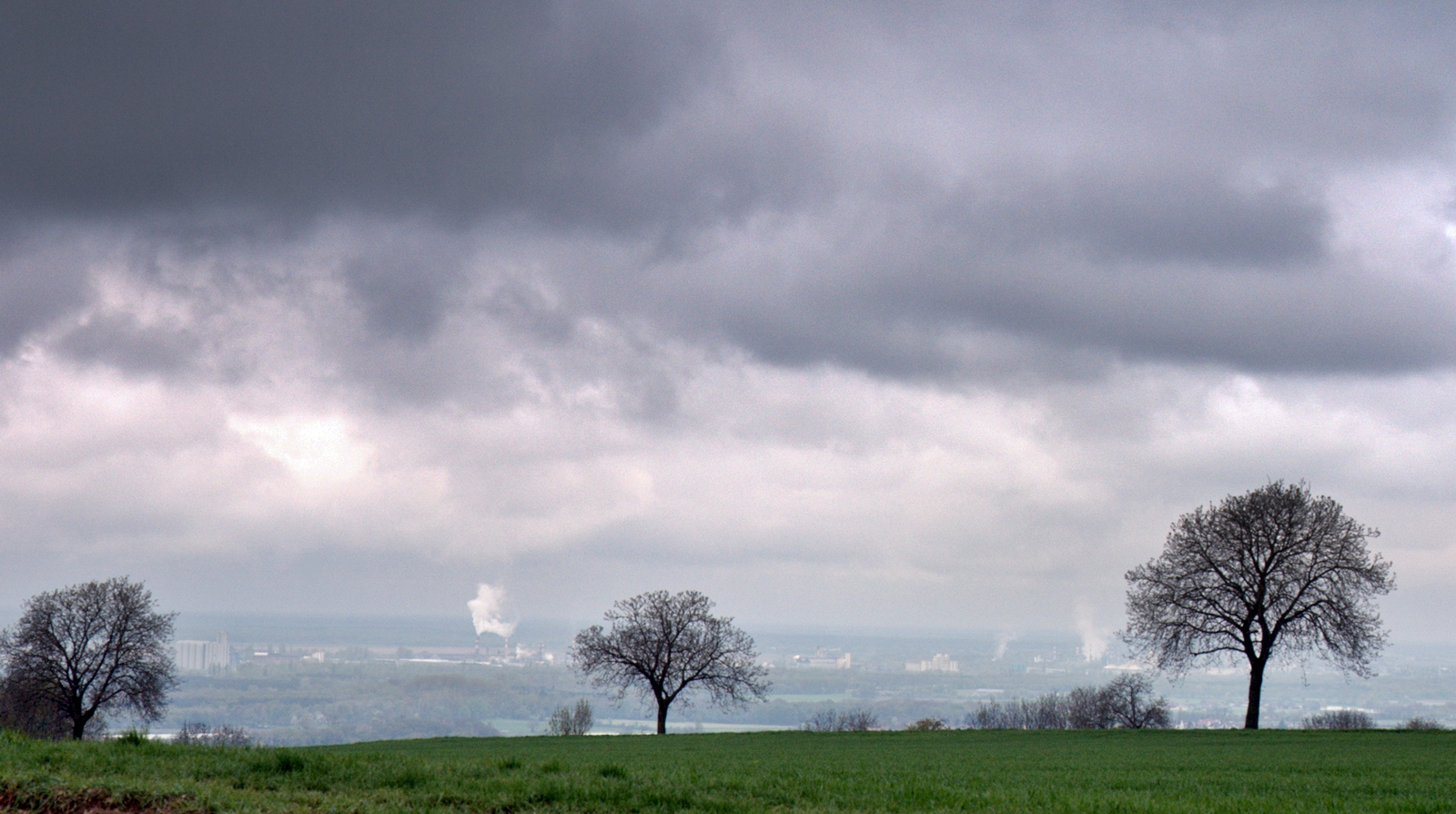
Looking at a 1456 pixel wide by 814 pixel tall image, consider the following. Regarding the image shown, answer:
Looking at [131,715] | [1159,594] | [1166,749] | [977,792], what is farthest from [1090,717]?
[977,792]

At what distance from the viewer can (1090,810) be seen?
11742 millimetres

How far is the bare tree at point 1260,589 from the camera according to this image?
5047 cm

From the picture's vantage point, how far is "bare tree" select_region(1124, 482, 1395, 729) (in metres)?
50.5

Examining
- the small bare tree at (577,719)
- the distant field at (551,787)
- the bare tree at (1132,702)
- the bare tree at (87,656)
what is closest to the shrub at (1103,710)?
the bare tree at (1132,702)

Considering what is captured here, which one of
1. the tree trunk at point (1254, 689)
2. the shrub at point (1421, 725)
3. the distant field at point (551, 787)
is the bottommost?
the shrub at point (1421, 725)

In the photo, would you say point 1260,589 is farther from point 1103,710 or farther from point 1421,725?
point 1103,710

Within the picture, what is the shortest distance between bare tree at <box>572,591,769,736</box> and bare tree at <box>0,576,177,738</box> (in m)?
29.6

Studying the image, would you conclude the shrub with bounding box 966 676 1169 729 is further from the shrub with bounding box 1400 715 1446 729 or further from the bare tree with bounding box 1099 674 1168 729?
the shrub with bounding box 1400 715 1446 729

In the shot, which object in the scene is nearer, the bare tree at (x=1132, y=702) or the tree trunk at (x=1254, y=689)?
the tree trunk at (x=1254, y=689)

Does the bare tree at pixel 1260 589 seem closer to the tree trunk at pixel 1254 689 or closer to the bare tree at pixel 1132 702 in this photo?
the tree trunk at pixel 1254 689

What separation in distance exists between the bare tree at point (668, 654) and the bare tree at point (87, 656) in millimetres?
29559

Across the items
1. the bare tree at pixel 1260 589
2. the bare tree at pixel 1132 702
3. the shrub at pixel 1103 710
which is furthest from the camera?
the shrub at pixel 1103 710

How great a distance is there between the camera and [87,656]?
220ft

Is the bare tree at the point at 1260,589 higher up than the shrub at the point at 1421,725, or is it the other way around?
the bare tree at the point at 1260,589
